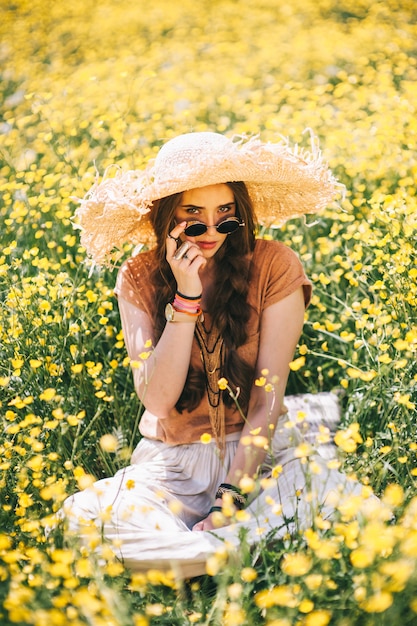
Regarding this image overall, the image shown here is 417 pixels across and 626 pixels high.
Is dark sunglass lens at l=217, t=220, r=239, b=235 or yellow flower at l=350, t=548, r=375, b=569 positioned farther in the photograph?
dark sunglass lens at l=217, t=220, r=239, b=235

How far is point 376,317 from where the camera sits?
2799mm

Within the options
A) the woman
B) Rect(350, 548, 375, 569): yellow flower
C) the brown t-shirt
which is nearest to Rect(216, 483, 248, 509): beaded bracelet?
the woman

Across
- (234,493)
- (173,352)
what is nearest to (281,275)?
(173,352)

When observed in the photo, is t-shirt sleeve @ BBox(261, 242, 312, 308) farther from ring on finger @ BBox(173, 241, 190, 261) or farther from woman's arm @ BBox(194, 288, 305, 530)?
ring on finger @ BBox(173, 241, 190, 261)

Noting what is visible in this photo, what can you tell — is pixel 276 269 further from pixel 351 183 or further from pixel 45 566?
pixel 351 183

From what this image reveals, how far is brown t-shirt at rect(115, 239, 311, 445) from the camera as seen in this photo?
8.75 feet

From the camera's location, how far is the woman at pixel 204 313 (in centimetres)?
247

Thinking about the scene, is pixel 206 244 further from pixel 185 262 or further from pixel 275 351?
pixel 275 351

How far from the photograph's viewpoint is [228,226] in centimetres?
250

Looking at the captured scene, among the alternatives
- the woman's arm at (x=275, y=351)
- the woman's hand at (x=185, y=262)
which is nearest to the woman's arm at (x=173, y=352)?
the woman's hand at (x=185, y=262)

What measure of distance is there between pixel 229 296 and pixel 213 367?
25cm

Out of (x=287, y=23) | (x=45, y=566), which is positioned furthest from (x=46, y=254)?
(x=287, y=23)

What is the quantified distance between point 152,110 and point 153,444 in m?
3.65

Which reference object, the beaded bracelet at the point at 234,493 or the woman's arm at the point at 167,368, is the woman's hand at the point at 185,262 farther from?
the beaded bracelet at the point at 234,493
